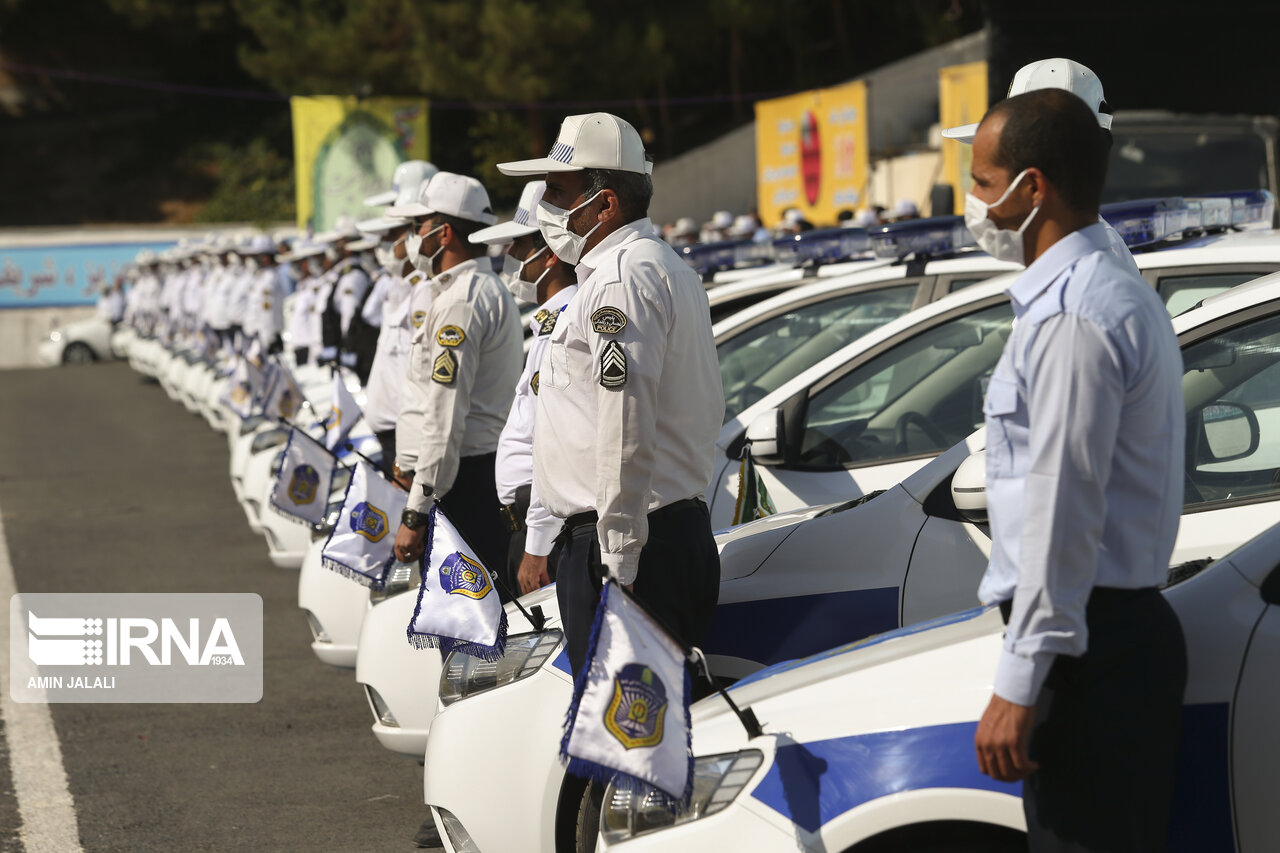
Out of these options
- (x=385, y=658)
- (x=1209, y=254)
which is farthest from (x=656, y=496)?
(x=1209, y=254)

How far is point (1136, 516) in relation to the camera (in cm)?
228

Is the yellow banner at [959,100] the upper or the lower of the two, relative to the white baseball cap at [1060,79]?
upper

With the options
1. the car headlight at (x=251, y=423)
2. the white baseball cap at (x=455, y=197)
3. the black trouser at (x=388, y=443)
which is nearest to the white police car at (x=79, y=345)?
the car headlight at (x=251, y=423)

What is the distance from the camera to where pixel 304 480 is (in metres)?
6.40

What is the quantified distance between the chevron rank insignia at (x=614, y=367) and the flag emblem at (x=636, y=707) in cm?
79

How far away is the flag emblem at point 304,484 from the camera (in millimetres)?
6371

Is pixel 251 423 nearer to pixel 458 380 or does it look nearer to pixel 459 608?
pixel 458 380

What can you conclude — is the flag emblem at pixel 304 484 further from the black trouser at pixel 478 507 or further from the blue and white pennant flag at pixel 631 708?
the blue and white pennant flag at pixel 631 708

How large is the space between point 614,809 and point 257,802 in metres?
2.57

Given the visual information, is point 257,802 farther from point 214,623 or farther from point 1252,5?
point 1252,5

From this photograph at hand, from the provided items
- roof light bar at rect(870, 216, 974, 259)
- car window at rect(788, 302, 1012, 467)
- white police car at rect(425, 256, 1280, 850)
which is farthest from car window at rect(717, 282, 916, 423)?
white police car at rect(425, 256, 1280, 850)

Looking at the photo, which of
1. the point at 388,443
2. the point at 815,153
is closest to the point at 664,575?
the point at 388,443

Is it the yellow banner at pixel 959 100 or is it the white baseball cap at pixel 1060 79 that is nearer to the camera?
the white baseball cap at pixel 1060 79

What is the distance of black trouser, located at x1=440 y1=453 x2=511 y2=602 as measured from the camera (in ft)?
17.1
